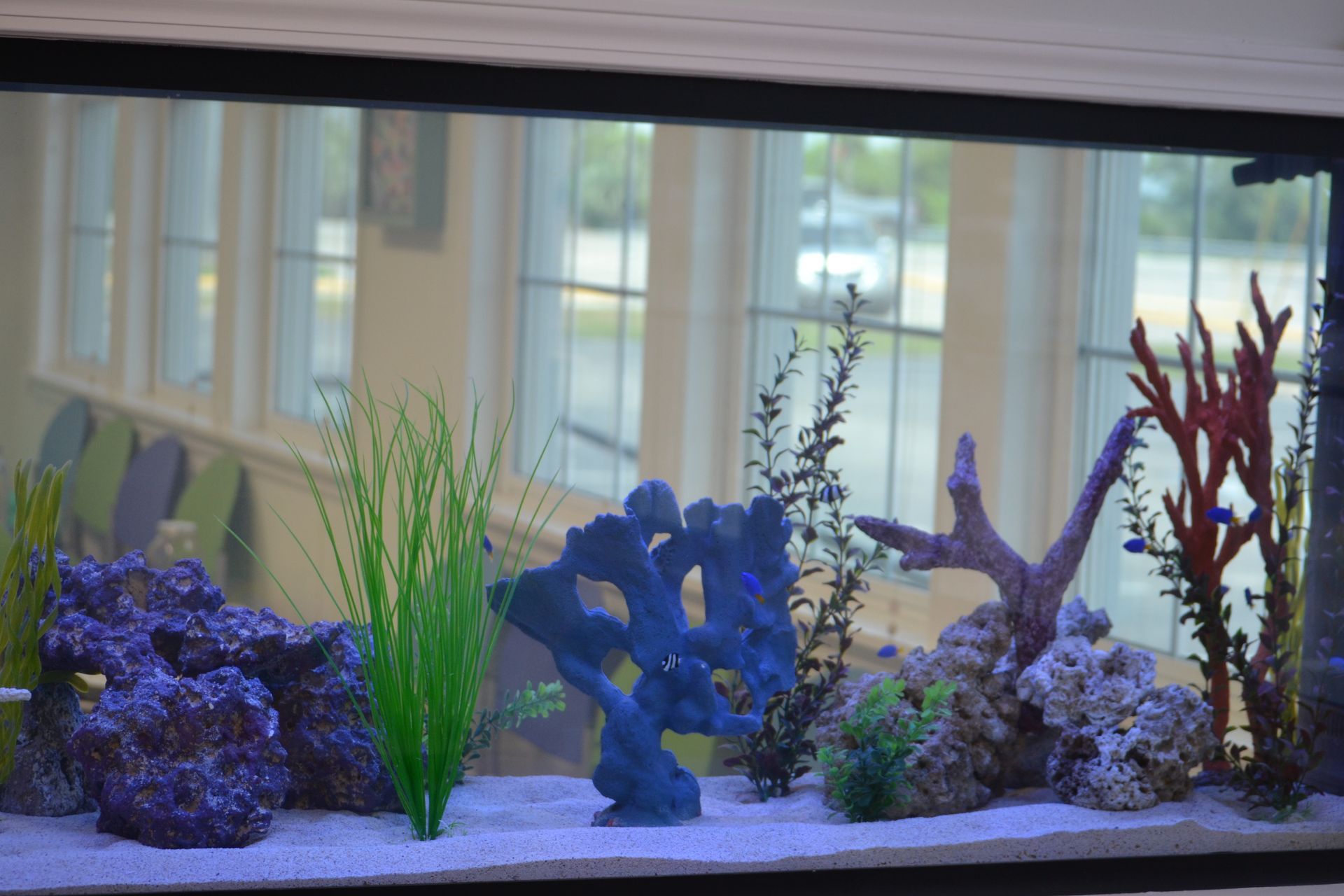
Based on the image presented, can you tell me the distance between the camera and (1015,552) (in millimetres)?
2010

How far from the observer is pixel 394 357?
1.86m

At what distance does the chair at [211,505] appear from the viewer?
5.42ft

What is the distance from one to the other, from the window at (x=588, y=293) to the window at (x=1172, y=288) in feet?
2.74

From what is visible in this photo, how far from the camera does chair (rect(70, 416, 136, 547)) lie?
5.30 feet

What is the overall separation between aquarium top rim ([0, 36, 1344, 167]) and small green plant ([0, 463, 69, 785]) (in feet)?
1.72

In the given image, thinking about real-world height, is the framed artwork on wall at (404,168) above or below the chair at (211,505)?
Answer: above

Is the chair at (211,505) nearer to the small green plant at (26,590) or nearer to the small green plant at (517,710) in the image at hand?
the small green plant at (26,590)

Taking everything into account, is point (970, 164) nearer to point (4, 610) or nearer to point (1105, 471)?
point (1105, 471)

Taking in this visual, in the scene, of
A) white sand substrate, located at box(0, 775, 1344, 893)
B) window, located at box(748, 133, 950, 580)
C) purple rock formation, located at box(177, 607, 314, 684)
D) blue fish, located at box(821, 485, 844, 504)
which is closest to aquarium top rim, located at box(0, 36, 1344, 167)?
window, located at box(748, 133, 950, 580)

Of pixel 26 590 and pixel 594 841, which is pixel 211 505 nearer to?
pixel 26 590

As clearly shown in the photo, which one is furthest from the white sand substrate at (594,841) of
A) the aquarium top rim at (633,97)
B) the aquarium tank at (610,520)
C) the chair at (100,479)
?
the aquarium top rim at (633,97)

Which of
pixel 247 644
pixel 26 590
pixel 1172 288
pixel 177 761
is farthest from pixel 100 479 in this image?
pixel 1172 288

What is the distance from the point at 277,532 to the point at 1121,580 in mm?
1433

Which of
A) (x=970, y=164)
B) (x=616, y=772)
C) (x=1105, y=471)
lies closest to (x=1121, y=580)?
(x=1105, y=471)
